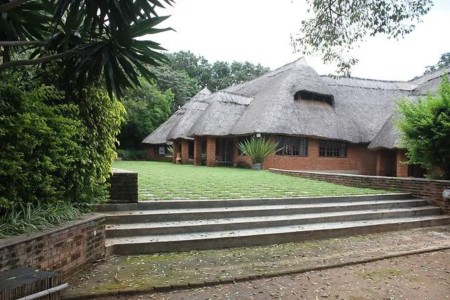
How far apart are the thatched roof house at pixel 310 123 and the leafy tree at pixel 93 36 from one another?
14425 millimetres

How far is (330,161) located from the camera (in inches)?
828

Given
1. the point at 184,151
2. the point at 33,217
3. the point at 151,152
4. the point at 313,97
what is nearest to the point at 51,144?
the point at 33,217

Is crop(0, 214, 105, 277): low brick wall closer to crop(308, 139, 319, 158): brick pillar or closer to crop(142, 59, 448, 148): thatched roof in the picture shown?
crop(142, 59, 448, 148): thatched roof

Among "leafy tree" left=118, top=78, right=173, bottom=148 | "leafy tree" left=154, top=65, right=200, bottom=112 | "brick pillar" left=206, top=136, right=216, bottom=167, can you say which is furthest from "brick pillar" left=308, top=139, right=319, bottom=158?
"leafy tree" left=154, top=65, right=200, bottom=112

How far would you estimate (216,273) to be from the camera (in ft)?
13.8

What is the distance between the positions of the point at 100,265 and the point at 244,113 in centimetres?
1877

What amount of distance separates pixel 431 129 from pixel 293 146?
1133cm

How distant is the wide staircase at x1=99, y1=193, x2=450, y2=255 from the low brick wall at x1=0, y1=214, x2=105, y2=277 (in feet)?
Answer: 1.36

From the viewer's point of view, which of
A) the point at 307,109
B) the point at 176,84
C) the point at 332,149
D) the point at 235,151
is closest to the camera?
the point at 307,109

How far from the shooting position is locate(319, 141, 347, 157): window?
21.0 metres

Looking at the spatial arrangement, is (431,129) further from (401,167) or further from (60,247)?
(401,167)

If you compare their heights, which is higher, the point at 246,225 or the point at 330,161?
the point at 330,161

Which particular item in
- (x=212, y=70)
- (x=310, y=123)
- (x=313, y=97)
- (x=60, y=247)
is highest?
(x=212, y=70)

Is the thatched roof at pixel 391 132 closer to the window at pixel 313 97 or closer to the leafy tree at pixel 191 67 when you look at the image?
the window at pixel 313 97
